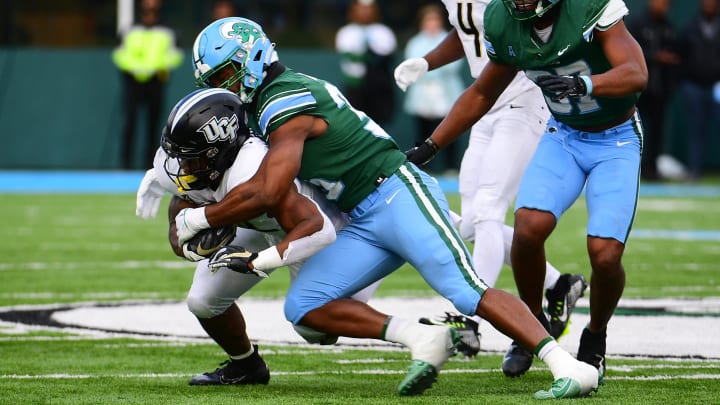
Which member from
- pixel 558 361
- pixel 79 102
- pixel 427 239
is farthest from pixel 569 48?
pixel 79 102

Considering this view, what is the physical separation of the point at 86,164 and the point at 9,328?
43.9ft

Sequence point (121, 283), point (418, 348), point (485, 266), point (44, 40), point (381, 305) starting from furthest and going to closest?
point (44, 40) → point (121, 283) → point (381, 305) → point (485, 266) → point (418, 348)

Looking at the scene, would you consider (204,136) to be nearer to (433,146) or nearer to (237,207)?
(237,207)

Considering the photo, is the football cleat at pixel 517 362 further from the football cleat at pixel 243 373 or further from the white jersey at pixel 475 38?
the white jersey at pixel 475 38

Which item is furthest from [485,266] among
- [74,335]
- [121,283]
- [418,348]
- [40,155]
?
[40,155]

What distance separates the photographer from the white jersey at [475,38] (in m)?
7.05

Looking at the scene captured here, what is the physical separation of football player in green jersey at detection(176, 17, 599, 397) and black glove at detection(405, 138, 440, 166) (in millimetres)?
224

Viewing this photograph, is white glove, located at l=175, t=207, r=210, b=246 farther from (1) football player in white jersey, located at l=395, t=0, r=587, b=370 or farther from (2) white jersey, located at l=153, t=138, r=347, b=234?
(1) football player in white jersey, located at l=395, t=0, r=587, b=370

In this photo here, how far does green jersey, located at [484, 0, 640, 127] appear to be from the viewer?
5691 millimetres

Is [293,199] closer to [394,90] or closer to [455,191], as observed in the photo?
[455,191]

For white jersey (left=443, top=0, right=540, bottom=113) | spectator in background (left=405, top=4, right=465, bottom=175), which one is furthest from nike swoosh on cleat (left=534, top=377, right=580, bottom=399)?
spectator in background (left=405, top=4, right=465, bottom=175)

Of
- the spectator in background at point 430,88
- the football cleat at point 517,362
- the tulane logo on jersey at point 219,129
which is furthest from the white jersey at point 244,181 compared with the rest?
the spectator in background at point 430,88

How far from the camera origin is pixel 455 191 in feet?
57.0

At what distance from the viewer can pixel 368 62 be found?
1895 cm
